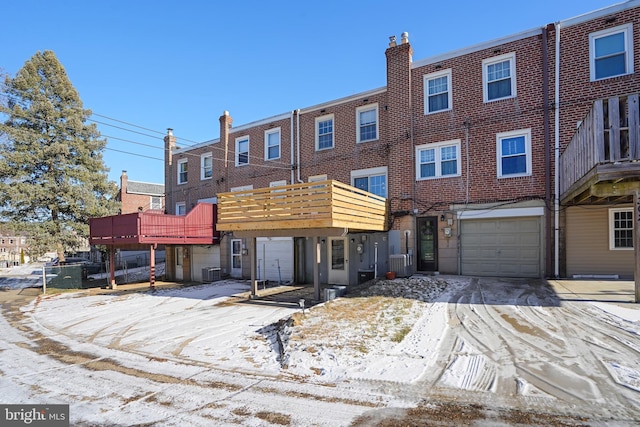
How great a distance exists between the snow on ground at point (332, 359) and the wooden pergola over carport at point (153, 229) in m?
6.12

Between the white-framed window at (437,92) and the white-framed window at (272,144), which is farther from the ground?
the white-framed window at (437,92)

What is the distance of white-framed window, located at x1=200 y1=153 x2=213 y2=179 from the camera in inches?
841

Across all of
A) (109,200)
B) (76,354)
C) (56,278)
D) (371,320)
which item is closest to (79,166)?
(109,200)

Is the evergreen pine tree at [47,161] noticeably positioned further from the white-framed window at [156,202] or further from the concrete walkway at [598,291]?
the concrete walkway at [598,291]

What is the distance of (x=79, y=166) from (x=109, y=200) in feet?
8.16

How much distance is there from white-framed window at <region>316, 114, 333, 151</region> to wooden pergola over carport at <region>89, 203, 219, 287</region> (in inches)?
282

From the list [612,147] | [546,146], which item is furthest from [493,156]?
[612,147]

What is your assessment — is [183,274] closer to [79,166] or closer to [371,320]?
[79,166]

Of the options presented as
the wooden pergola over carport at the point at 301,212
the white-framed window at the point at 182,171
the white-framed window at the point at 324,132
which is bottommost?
the wooden pergola over carport at the point at 301,212

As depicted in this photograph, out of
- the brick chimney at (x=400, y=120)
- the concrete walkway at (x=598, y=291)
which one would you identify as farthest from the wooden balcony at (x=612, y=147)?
the brick chimney at (x=400, y=120)

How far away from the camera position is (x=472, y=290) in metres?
10.2

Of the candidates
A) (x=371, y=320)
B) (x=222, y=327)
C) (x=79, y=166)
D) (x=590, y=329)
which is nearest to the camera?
(x=590, y=329)

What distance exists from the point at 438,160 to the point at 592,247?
567 cm

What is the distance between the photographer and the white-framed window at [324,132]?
16688mm
